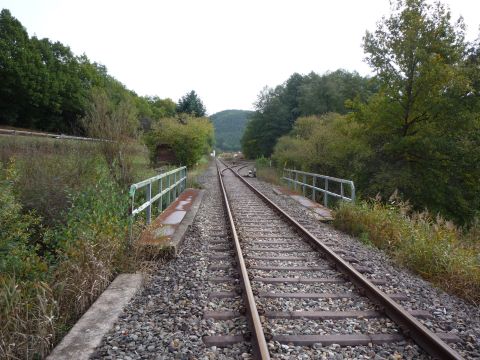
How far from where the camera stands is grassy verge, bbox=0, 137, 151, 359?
343 cm

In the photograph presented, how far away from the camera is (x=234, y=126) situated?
647ft

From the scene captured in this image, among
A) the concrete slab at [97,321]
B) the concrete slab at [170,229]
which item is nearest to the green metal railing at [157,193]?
the concrete slab at [170,229]

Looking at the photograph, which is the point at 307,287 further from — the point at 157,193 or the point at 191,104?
the point at 191,104

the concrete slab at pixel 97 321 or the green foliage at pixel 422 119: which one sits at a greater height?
the green foliage at pixel 422 119

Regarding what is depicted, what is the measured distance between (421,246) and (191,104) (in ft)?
147

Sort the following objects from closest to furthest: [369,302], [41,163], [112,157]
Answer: [369,302]
[41,163]
[112,157]

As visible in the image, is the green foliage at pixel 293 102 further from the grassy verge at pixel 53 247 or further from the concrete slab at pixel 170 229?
the grassy verge at pixel 53 247

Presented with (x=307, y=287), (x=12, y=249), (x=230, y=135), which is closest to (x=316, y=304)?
(x=307, y=287)

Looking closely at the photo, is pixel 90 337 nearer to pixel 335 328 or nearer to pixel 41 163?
pixel 335 328

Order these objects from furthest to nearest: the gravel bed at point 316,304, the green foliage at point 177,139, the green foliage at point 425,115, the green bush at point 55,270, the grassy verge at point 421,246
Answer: the green foliage at point 177,139 → the green foliage at point 425,115 → the grassy verge at point 421,246 → the gravel bed at point 316,304 → the green bush at point 55,270

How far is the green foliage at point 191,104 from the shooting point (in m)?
48.4

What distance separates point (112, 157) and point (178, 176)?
5090mm

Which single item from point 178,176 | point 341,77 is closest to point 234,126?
point 341,77

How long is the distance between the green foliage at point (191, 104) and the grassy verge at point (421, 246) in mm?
40955
